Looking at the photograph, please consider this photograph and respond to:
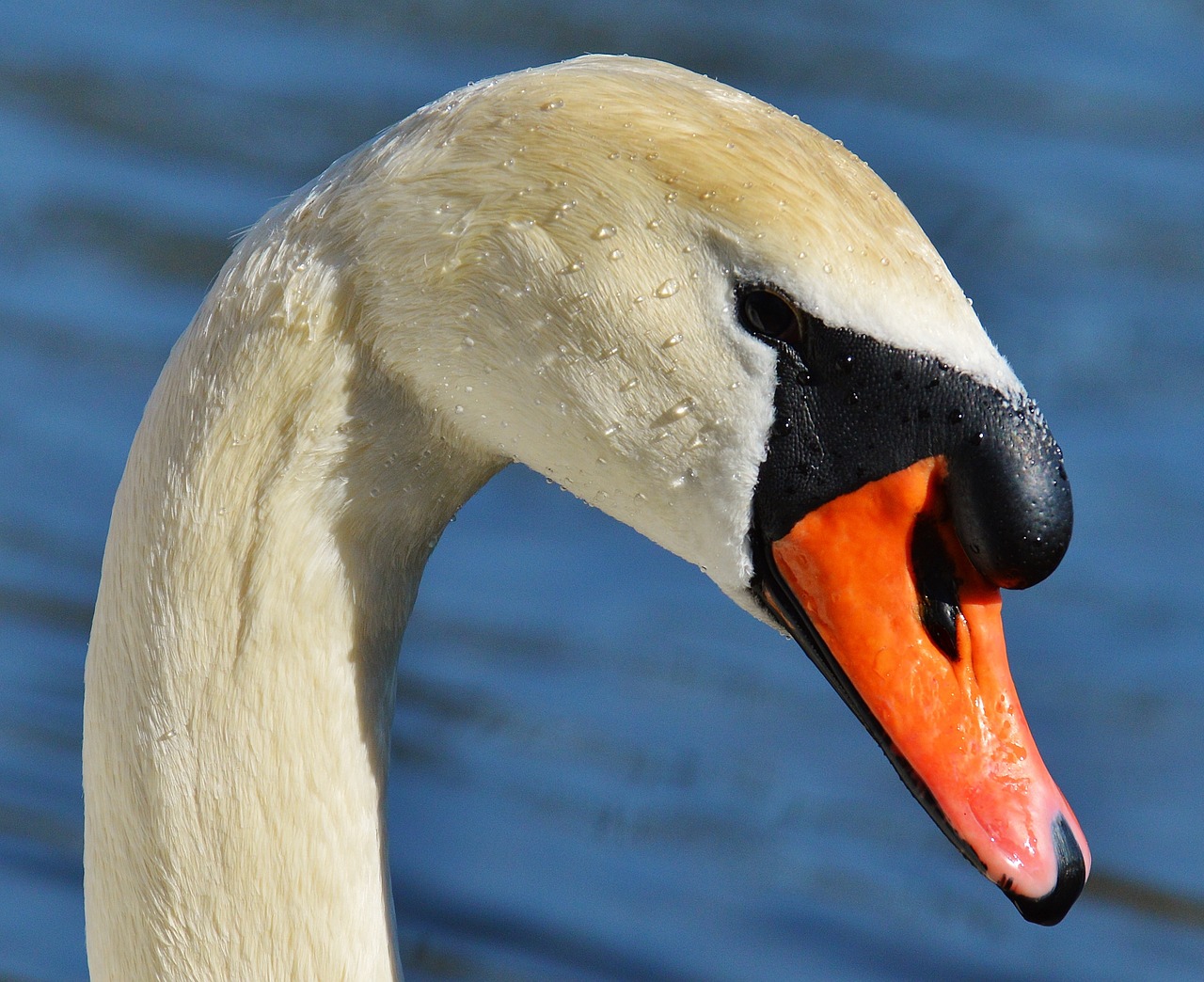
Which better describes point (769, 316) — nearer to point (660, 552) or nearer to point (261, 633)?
point (261, 633)

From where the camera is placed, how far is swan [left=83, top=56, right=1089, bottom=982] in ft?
6.97

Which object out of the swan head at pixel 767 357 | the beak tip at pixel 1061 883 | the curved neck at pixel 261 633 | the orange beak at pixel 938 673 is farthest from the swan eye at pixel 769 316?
the beak tip at pixel 1061 883

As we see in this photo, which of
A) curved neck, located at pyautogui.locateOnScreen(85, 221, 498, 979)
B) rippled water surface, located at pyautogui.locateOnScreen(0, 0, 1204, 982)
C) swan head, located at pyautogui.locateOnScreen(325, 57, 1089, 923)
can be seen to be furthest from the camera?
rippled water surface, located at pyautogui.locateOnScreen(0, 0, 1204, 982)

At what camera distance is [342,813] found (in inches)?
96.9

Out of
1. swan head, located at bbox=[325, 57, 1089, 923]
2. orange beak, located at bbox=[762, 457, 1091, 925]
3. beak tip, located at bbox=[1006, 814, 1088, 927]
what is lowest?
beak tip, located at bbox=[1006, 814, 1088, 927]

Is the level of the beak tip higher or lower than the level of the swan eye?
lower

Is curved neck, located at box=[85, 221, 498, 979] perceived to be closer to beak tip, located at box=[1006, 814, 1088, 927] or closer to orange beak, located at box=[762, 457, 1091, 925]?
orange beak, located at box=[762, 457, 1091, 925]

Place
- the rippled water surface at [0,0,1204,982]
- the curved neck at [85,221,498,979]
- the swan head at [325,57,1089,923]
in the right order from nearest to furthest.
A: the swan head at [325,57,1089,923] < the curved neck at [85,221,498,979] < the rippled water surface at [0,0,1204,982]

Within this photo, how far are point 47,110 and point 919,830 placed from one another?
396 cm

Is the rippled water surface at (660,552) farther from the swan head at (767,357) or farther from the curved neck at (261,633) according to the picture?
the swan head at (767,357)

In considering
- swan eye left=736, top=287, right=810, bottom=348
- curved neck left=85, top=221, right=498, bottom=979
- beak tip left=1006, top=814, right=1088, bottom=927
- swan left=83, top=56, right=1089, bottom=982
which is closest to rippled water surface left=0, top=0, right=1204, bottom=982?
curved neck left=85, top=221, right=498, bottom=979

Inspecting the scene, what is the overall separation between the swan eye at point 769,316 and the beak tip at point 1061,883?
660mm

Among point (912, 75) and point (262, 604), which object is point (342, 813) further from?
point (912, 75)

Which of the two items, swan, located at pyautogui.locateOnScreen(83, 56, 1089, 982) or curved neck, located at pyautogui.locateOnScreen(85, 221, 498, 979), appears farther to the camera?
curved neck, located at pyautogui.locateOnScreen(85, 221, 498, 979)
